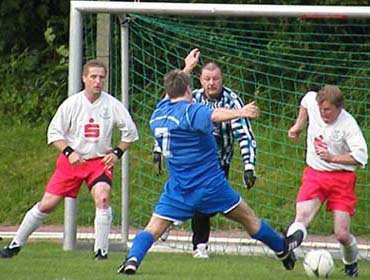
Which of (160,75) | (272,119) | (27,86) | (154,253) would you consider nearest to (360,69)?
(272,119)

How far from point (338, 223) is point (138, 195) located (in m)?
4.79

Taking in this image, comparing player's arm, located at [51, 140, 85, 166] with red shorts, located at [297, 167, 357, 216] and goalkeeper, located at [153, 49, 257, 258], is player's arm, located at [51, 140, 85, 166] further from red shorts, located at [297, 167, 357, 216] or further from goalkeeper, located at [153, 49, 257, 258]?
red shorts, located at [297, 167, 357, 216]

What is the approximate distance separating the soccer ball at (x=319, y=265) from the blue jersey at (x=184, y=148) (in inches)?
39.8

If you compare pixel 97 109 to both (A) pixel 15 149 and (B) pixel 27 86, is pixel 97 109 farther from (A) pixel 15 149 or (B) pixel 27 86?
(B) pixel 27 86

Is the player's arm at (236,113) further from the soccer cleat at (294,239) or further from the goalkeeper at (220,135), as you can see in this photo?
the goalkeeper at (220,135)

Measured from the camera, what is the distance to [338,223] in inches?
445

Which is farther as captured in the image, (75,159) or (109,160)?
(109,160)

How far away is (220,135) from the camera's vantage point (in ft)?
42.0

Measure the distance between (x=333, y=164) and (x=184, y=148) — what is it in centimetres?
145

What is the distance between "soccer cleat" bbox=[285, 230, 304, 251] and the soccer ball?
0.18m

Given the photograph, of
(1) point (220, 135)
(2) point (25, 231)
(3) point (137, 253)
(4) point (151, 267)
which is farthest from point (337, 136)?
(2) point (25, 231)

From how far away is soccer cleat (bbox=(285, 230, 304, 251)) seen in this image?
436 inches

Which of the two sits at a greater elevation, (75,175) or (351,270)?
(75,175)

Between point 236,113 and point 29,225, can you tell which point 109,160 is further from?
point 236,113
